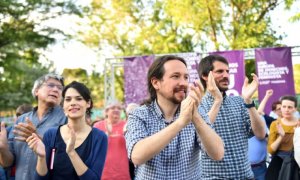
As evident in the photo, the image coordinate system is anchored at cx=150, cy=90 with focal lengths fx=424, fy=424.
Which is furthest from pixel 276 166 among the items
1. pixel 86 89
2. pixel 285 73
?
pixel 285 73

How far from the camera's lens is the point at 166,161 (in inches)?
88.7

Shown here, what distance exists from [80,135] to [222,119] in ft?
3.66

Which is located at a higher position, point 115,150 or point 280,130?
point 280,130

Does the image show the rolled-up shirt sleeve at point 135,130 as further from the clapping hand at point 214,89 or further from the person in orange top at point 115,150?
the person in orange top at point 115,150

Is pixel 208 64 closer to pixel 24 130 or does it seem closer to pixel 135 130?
pixel 135 130

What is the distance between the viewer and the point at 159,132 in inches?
81.2

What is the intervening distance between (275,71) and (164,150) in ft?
30.0

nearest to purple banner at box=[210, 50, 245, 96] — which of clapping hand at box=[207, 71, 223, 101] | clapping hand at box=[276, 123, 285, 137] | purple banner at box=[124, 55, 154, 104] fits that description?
purple banner at box=[124, 55, 154, 104]

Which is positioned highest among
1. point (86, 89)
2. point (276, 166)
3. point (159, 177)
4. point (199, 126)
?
point (86, 89)

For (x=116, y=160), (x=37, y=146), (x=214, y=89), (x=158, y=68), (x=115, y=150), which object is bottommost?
(x=116, y=160)

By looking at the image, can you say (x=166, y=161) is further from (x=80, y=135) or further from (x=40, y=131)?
(x=40, y=131)

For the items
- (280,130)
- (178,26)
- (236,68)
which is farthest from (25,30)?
(280,130)

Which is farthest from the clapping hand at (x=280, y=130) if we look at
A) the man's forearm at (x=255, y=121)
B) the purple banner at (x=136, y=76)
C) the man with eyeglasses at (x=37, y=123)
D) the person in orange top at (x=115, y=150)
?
the purple banner at (x=136, y=76)

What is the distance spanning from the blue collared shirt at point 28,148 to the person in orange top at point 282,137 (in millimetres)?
2813
